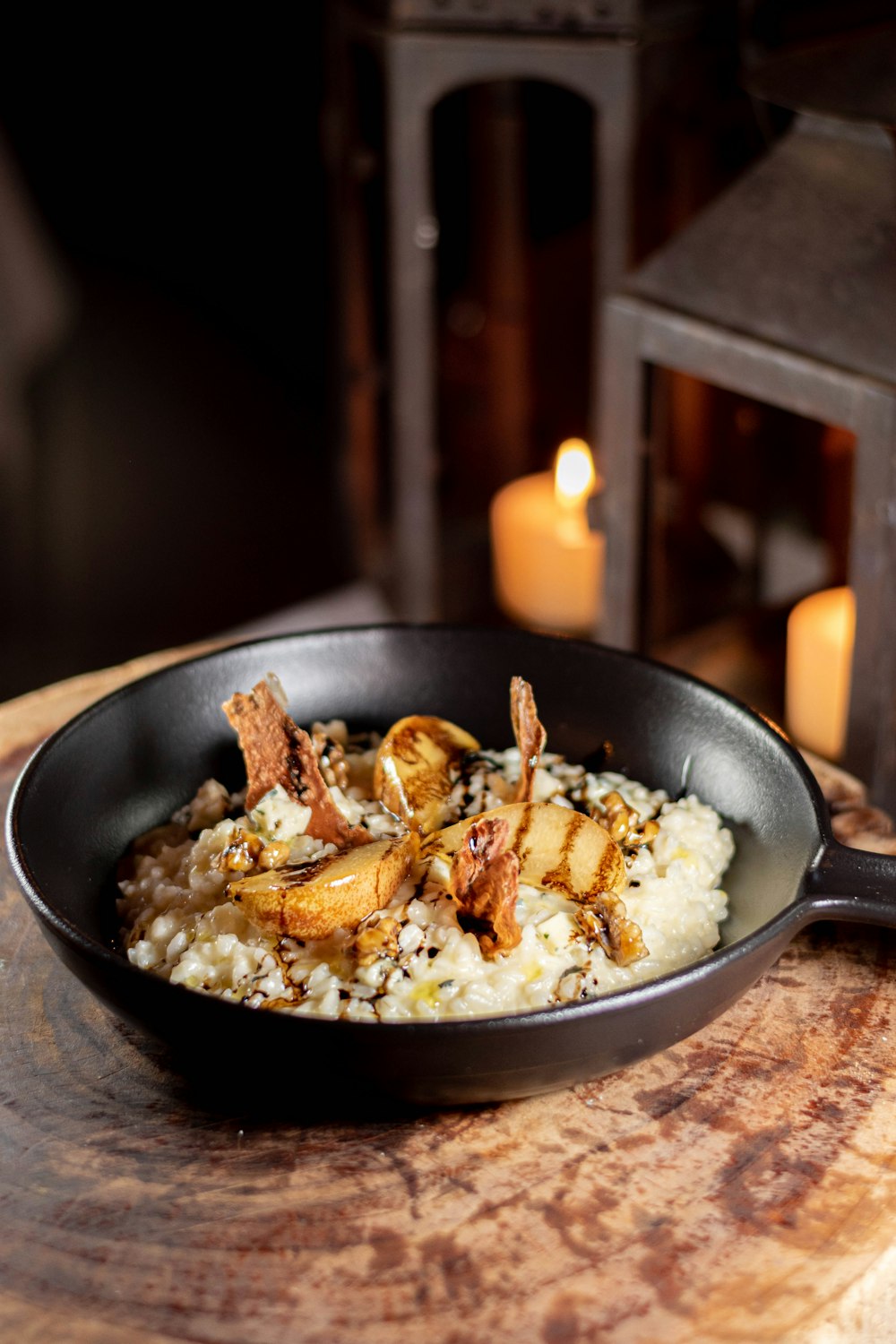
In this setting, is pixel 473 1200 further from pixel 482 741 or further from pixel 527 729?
pixel 482 741

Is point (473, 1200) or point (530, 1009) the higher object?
point (530, 1009)

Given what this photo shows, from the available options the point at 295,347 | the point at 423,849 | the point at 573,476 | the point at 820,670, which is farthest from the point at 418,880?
the point at 295,347

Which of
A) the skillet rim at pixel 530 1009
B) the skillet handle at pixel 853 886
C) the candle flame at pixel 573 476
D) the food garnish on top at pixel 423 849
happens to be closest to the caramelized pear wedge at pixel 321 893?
the food garnish on top at pixel 423 849

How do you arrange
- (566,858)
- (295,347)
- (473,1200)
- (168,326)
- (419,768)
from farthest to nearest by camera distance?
(295,347) → (168,326) → (419,768) → (566,858) → (473,1200)

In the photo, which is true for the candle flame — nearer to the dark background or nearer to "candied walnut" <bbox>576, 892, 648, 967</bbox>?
the dark background

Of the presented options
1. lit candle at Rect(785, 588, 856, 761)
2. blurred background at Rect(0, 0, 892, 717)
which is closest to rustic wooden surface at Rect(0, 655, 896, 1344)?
lit candle at Rect(785, 588, 856, 761)

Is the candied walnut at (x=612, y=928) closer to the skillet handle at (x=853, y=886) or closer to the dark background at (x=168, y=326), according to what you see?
the skillet handle at (x=853, y=886)

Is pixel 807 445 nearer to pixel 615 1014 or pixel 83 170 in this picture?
pixel 83 170
